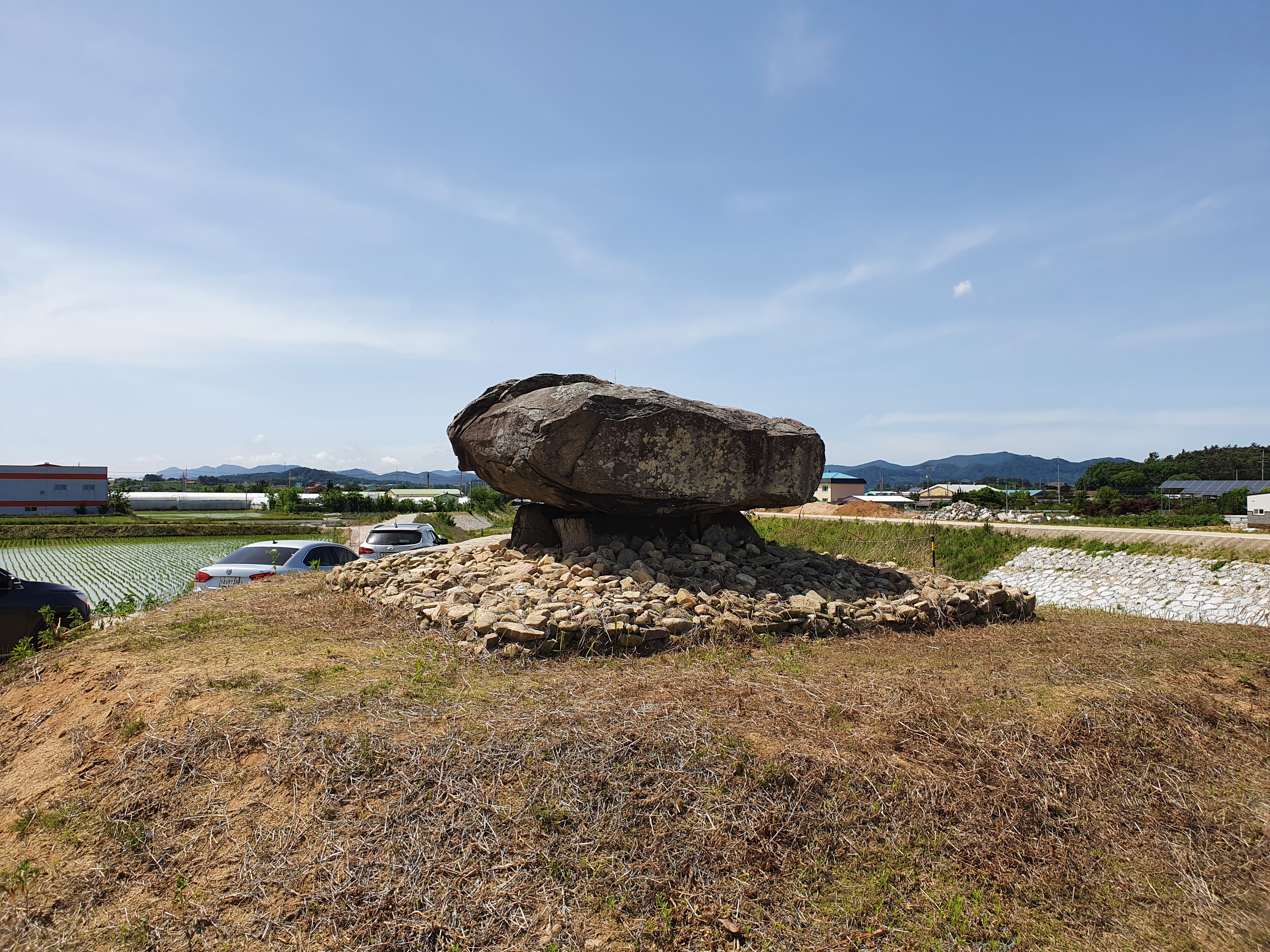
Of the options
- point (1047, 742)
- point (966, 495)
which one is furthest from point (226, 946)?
point (966, 495)

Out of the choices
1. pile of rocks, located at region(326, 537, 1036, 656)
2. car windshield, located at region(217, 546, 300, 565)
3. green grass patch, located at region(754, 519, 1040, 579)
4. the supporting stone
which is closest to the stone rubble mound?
green grass patch, located at region(754, 519, 1040, 579)

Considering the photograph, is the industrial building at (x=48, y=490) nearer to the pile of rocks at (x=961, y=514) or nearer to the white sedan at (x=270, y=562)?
the white sedan at (x=270, y=562)

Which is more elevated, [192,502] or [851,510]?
[851,510]

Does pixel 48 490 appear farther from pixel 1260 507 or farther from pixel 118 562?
pixel 1260 507

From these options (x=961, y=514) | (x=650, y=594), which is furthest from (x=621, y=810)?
(x=961, y=514)

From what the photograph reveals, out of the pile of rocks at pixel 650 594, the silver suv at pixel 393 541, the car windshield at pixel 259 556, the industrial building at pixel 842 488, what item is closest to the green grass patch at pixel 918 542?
the silver suv at pixel 393 541

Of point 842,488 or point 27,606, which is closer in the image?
point 27,606

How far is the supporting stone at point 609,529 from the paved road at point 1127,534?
17.6m

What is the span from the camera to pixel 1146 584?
1962 centimetres

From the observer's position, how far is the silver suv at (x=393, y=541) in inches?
563

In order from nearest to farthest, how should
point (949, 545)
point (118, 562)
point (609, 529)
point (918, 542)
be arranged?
point (609, 529) → point (118, 562) → point (949, 545) → point (918, 542)

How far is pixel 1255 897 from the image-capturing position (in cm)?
417

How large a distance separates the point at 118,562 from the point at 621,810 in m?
28.1

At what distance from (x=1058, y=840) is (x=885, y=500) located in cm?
6539
